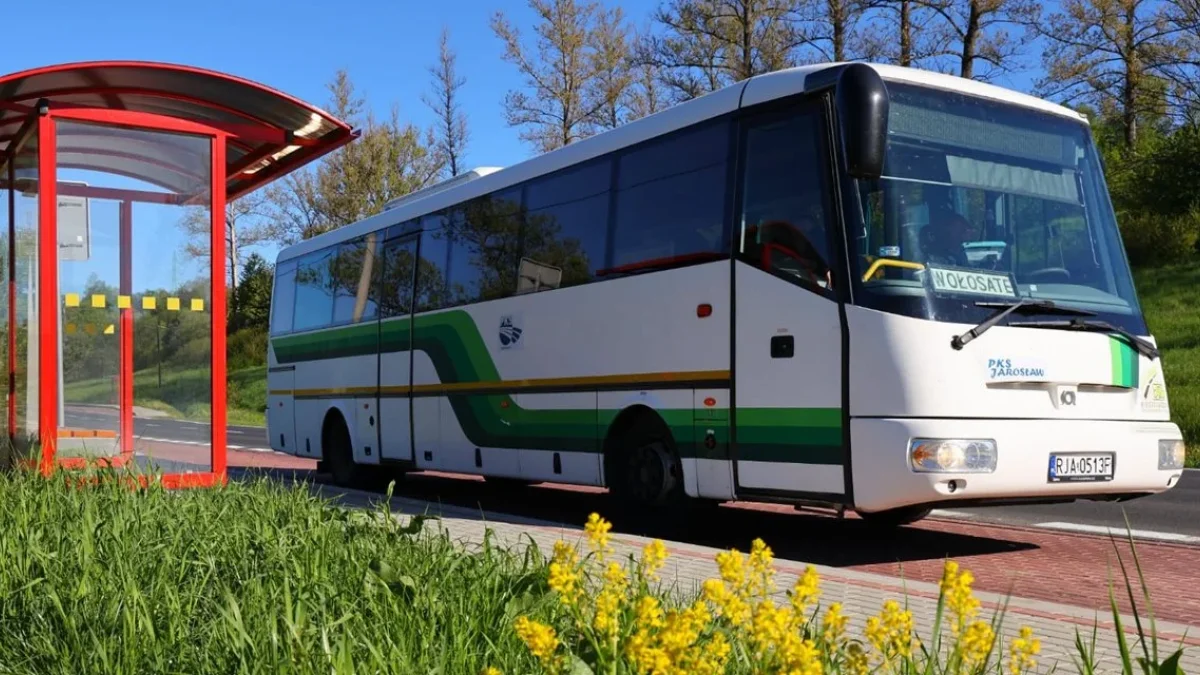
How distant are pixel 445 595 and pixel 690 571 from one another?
2.27 meters

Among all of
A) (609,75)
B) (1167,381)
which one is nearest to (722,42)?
(609,75)

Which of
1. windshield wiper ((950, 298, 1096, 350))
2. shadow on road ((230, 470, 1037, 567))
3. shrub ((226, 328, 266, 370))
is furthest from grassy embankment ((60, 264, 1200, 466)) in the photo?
windshield wiper ((950, 298, 1096, 350))

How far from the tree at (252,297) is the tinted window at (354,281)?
37509mm

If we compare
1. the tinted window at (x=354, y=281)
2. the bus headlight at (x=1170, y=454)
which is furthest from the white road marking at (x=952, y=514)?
the tinted window at (x=354, y=281)

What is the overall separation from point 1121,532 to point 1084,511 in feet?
6.70

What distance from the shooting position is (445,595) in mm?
5035

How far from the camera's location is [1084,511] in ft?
41.5

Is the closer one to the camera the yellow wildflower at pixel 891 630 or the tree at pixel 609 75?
the yellow wildflower at pixel 891 630

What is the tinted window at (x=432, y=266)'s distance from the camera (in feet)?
45.7

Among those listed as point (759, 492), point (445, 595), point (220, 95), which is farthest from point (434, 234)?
point (445, 595)

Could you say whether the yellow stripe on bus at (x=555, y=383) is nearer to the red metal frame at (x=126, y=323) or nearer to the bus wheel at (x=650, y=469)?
the bus wheel at (x=650, y=469)

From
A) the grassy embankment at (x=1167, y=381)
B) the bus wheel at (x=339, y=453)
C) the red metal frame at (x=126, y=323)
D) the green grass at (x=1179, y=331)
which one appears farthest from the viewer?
the green grass at (x=1179, y=331)

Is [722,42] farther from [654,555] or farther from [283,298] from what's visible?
[654,555]

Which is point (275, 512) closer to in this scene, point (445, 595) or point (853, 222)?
point (445, 595)
